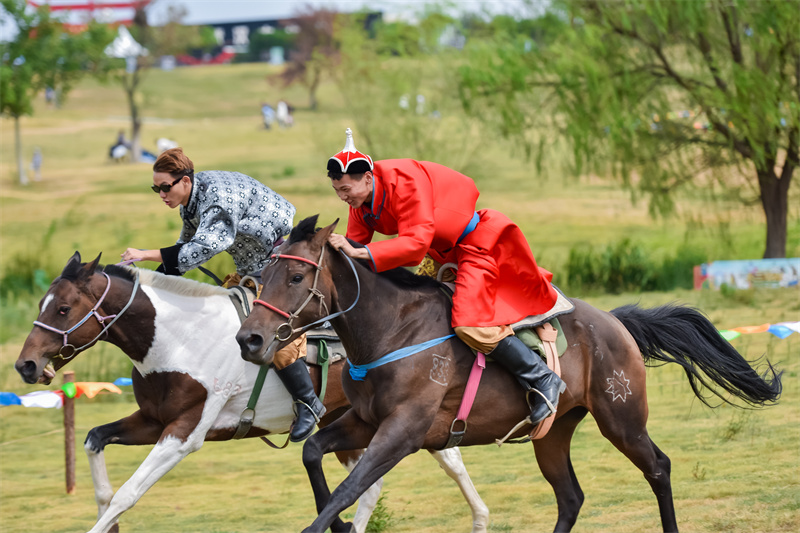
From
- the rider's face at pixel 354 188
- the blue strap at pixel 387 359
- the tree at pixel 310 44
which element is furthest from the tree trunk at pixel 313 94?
the blue strap at pixel 387 359

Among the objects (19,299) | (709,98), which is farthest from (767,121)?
(19,299)

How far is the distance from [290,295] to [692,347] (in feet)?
8.96

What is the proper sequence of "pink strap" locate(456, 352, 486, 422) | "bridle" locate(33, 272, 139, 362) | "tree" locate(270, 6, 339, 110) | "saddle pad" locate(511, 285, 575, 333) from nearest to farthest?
1. "pink strap" locate(456, 352, 486, 422)
2. "saddle pad" locate(511, 285, 575, 333)
3. "bridle" locate(33, 272, 139, 362)
4. "tree" locate(270, 6, 339, 110)

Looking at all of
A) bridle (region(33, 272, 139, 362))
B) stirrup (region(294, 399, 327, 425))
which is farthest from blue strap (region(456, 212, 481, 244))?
bridle (region(33, 272, 139, 362))

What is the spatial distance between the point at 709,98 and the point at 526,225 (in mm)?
9117

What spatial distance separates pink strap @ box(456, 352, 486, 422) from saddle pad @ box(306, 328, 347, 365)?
4.25 ft

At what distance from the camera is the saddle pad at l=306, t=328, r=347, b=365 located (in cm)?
578

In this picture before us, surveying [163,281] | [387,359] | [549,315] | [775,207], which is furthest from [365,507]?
[775,207]

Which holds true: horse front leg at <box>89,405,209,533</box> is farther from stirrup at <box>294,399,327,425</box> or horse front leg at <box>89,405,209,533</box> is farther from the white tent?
the white tent

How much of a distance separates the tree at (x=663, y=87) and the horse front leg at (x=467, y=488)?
11.2 meters

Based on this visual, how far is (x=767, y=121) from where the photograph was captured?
15.0 metres

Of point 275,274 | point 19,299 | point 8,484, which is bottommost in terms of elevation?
point 19,299

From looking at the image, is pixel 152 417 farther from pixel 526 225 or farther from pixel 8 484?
pixel 526 225

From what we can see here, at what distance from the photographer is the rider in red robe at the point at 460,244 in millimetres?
4473
